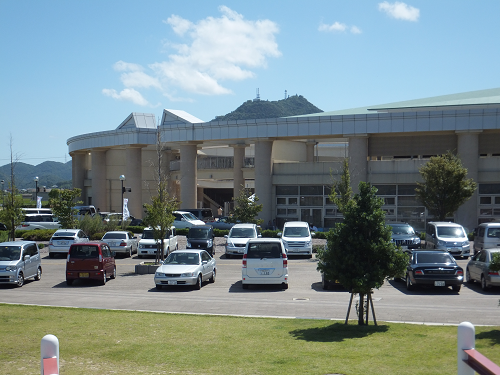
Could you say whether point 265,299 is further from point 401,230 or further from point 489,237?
point 401,230

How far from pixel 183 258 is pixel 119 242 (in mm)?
11803

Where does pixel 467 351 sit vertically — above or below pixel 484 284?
above

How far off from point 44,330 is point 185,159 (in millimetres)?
39828

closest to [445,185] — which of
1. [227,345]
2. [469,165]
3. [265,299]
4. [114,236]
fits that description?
[469,165]

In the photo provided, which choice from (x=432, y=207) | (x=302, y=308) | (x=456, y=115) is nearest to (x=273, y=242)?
(x=302, y=308)

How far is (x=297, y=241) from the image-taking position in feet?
99.3

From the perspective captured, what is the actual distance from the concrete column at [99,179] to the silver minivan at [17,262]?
3730 centimetres

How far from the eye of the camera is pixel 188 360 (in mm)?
8961

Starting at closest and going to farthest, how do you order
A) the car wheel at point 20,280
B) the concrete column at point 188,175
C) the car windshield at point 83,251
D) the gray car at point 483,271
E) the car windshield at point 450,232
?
the gray car at point 483,271 < the car wheel at point 20,280 < the car windshield at point 83,251 < the car windshield at point 450,232 < the concrete column at point 188,175

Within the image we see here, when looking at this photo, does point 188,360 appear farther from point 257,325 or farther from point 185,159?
point 185,159

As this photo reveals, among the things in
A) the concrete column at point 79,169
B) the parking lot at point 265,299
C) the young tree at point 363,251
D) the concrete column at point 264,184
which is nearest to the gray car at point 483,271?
the parking lot at point 265,299

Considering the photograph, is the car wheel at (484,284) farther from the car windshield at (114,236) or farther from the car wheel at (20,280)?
the car windshield at (114,236)

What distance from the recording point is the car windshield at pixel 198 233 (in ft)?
104

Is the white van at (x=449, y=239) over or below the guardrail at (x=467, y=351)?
below
